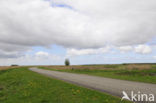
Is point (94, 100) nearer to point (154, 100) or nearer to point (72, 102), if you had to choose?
point (72, 102)

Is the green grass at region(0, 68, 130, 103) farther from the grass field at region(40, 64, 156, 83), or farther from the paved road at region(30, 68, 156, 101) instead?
the grass field at region(40, 64, 156, 83)

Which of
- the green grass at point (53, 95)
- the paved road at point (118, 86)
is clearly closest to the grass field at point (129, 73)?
the paved road at point (118, 86)

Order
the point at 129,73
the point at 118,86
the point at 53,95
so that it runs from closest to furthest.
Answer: the point at 53,95 → the point at 118,86 → the point at 129,73

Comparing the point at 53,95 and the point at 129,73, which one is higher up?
the point at 53,95

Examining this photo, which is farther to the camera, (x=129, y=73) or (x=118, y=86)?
(x=129, y=73)

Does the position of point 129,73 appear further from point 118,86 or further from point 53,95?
point 53,95

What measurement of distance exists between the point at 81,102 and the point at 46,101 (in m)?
2.26

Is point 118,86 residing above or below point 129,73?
above

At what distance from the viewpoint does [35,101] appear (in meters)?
7.88

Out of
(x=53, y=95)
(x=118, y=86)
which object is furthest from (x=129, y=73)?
(x=53, y=95)

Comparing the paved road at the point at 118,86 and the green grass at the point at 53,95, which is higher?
the green grass at the point at 53,95

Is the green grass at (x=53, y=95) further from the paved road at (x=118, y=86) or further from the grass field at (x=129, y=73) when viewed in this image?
the grass field at (x=129, y=73)

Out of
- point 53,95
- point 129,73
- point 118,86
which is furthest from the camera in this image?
point 129,73

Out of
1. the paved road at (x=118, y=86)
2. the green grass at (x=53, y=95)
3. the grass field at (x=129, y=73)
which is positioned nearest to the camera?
the green grass at (x=53, y=95)
